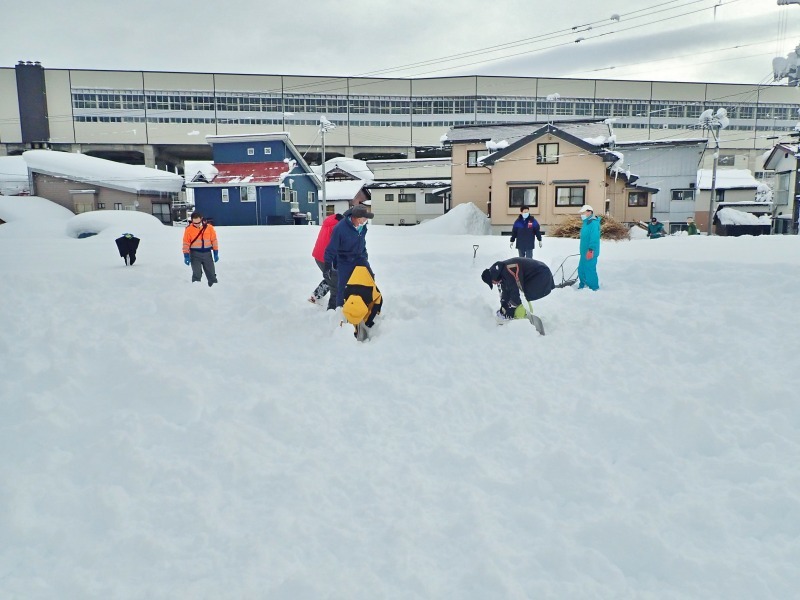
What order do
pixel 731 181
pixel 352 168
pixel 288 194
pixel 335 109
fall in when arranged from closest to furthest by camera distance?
A: 1. pixel 288 194
2. pixel 731 181
3. pixel 352 168
4. pixel 335 109

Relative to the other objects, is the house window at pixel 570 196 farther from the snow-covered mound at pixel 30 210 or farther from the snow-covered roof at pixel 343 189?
the snow-covered mound at pixel 30 210

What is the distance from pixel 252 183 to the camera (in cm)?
3186

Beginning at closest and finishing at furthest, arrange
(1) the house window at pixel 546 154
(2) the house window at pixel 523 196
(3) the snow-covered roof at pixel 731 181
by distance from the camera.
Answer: (1) the house window at pixel 546 154 → (2) the house window at pixel 523 196 → (3) the snow-covered roof at pixel 731 181

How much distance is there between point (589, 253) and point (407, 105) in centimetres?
4419

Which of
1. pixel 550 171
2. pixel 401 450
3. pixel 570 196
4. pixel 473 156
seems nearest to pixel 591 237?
pixel 401 450

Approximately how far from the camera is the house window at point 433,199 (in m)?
39.3

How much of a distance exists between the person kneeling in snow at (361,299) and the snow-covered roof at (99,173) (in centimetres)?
3295

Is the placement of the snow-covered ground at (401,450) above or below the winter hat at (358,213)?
below

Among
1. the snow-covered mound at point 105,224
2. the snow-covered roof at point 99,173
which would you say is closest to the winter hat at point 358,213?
the snow-covered mound at point 105,224

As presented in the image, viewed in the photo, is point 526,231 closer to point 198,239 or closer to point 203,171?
point 198,239

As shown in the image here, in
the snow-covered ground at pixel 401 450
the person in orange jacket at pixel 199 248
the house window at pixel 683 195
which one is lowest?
the snow-covered ground at pixel 401 450

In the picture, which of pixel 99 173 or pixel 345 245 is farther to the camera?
pixel 99 173

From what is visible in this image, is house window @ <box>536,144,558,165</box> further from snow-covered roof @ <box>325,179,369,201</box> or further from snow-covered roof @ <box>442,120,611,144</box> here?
snow-covered roof @ <box>325,179,369,201</box>

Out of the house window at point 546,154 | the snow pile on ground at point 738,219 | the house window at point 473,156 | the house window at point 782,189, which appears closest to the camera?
the house window at point 546,154
